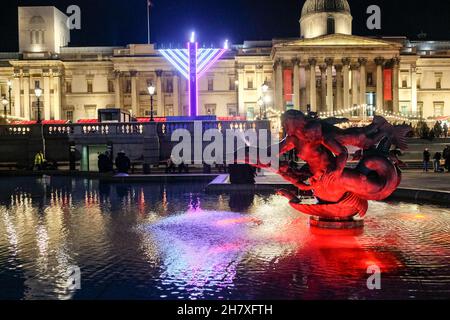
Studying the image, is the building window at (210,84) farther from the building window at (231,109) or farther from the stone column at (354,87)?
the stone column at (354,87)

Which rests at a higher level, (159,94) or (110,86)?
(110,86)

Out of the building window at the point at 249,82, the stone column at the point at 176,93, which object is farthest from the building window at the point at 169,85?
the building window at the point at 249,82

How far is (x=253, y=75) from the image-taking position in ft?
256

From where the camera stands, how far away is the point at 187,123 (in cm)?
3716

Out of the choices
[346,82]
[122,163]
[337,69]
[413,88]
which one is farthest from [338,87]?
[122,163]

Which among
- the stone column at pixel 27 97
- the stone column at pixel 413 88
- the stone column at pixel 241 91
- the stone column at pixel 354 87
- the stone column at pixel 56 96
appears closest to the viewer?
the stone column at pixel 354 87

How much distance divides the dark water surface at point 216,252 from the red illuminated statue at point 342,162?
55 cm

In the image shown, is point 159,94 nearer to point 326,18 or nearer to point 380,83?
point 326,18

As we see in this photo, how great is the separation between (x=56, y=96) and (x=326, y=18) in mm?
38327

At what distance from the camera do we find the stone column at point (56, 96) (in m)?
79.8

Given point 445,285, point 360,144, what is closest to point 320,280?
point 445,285

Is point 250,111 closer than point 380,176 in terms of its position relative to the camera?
No
